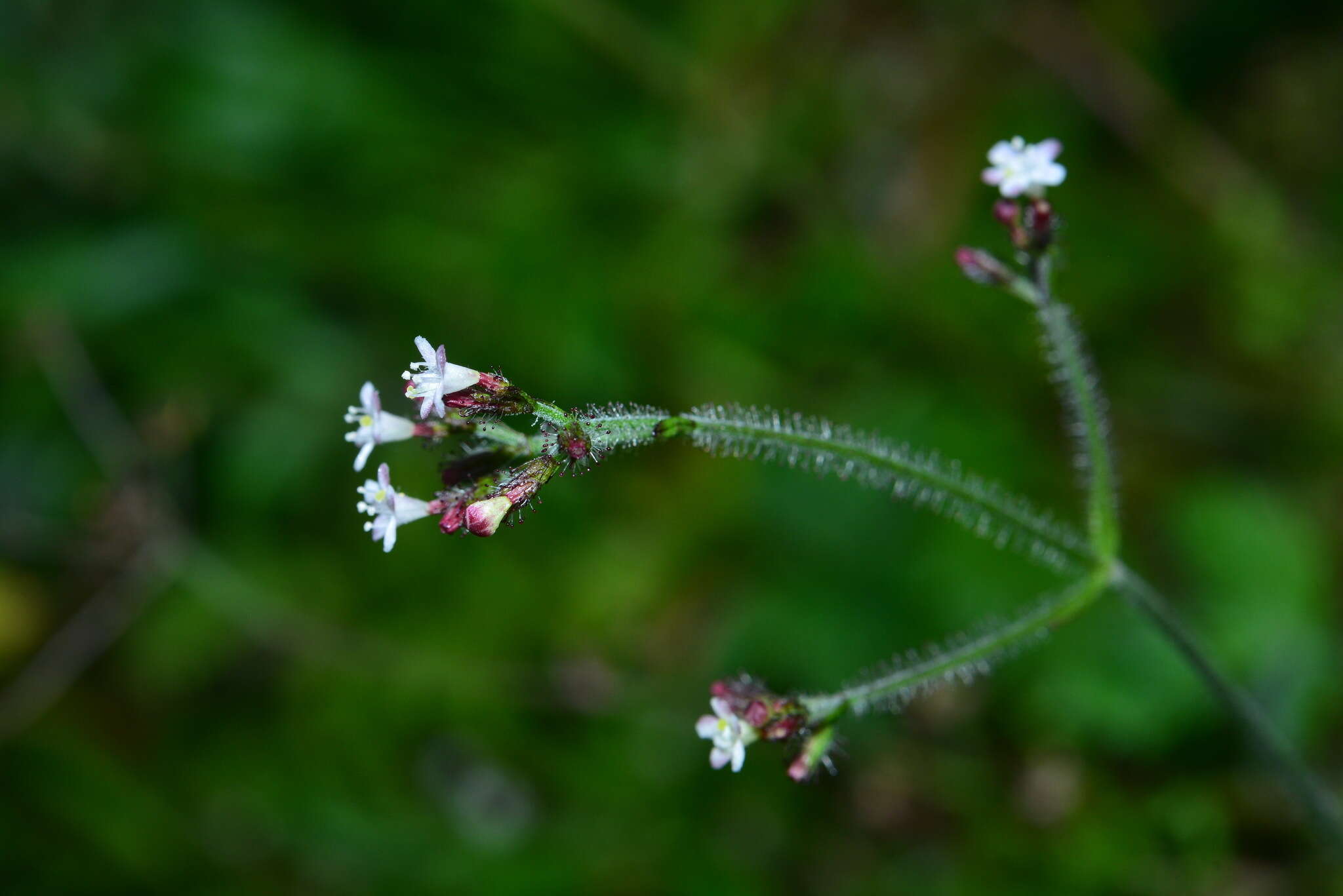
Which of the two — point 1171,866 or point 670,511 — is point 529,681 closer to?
point 670,511

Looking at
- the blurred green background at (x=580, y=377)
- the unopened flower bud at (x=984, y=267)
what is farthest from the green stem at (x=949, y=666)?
the blurred green background at (x=580, y=377)

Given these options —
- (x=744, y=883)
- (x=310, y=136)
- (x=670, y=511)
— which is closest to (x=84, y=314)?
(x=310, y=136)

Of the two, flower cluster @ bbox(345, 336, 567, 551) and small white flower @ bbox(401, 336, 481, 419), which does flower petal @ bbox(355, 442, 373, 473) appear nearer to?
flower cluster @ bbox(345, 336, 567, 551)

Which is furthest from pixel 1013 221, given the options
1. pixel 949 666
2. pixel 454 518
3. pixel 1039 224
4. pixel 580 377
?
pixel 580 377

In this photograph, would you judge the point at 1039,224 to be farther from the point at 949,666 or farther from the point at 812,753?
the point at 812,753

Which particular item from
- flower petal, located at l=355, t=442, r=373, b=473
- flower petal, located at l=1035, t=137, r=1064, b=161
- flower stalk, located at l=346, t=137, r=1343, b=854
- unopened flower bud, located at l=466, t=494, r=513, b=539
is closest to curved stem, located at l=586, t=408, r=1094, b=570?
flower stalk, located at l=346, t=137, r=1343, b=854

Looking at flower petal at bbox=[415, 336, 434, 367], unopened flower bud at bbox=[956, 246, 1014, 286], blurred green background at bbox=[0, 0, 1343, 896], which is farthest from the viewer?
blurred green background at bbox=[0, 0, 1343, 896]
